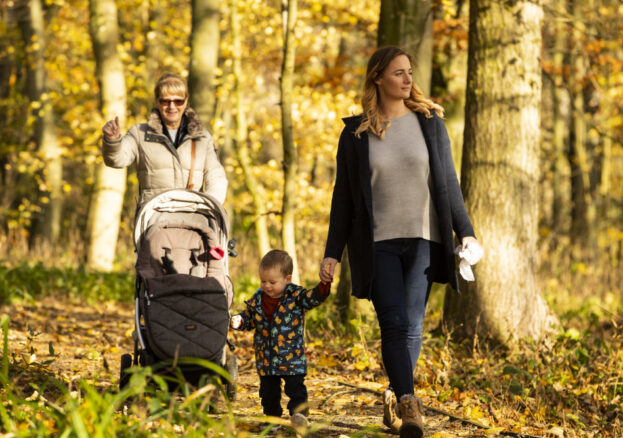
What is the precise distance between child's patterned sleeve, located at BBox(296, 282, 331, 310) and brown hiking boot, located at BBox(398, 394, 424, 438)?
2.40 ft

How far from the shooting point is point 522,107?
7.35 meters

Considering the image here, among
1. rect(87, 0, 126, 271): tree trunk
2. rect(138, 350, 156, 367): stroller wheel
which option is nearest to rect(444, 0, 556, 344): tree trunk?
rect(138, 350, 156, 367): stroller wheel

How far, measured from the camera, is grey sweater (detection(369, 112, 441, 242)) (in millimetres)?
4566

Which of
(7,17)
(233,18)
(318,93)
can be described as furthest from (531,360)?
(7,17)

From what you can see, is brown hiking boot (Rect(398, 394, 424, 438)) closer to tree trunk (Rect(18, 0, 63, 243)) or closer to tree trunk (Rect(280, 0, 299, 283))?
tree trunk (Rect(280, 0, 299, 283))

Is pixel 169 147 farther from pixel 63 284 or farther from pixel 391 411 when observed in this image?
pixel 63 284

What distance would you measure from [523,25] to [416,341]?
3.98m

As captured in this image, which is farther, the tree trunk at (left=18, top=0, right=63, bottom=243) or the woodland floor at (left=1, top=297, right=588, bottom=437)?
the tree trunk at (left=18, top=0, right=63, bottom=243)

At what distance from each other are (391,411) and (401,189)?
129cm

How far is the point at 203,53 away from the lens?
1227 cm

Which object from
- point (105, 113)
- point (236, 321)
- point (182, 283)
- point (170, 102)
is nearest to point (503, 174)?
point (170, 102)

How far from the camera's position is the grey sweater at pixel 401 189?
Result: 4566 millimetres

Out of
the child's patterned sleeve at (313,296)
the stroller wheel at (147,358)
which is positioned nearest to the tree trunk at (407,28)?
the child's patterned sleeve at (313,296)

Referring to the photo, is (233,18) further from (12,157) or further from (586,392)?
(12,157)
